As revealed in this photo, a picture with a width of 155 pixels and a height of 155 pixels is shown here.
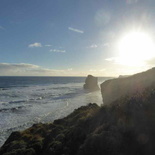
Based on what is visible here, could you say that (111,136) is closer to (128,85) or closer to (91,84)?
(128,85)

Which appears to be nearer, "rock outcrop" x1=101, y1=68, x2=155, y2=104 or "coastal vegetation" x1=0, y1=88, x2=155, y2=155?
"coastal vegetation" x1=0, y1=88, x2=155, y2=155

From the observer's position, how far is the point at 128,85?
63.6ft

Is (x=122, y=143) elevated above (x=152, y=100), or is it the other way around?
(x=152, y=100)

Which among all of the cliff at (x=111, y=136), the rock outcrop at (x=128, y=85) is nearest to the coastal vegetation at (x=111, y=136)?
the cliff at (x=111, y=136)

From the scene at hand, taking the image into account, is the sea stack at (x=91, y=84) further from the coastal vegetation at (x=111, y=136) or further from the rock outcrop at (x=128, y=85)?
the coastal vegetation at (x=111, y=136)

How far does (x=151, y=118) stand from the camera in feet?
28.9

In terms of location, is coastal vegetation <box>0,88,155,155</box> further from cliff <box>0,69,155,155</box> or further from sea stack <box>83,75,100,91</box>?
sea stack <box>83,75,100,91</box>

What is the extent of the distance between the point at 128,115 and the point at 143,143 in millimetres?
1628

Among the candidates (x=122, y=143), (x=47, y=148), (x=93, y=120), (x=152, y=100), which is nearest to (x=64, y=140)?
(x=47, y=148)

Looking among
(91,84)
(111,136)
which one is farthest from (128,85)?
(91,84)

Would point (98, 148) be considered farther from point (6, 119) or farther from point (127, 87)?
point (6, 119)

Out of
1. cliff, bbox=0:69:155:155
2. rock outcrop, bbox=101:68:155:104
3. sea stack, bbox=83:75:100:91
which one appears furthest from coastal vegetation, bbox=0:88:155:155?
sea stack, bbox=83:75:100:91

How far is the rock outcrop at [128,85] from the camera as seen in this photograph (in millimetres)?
16688

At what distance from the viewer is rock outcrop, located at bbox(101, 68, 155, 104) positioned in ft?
54.7
